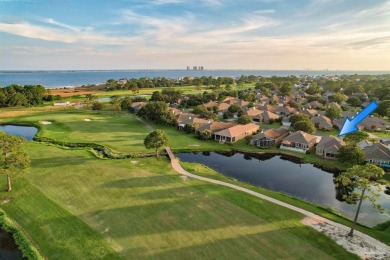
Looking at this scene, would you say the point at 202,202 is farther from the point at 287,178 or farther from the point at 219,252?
the point at 287,178

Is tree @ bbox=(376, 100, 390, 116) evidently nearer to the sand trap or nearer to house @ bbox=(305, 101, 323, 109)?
house @ bbox=(305, 101, 323, 109)

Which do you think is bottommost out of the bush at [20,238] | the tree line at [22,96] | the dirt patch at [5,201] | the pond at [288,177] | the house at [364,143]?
A: the pond at [288,177]

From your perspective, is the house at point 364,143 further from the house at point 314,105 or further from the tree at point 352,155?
the house at point 314,105

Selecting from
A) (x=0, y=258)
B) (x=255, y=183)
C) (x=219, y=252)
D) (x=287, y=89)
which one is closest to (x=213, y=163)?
(x=255, y=183)

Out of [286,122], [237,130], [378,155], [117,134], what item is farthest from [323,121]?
[117,134]

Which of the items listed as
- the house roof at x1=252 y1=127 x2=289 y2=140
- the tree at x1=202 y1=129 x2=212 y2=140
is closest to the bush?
the tree at x1=202 y1=129 x2=212 y2=140

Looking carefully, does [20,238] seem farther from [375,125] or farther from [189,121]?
[375,125]

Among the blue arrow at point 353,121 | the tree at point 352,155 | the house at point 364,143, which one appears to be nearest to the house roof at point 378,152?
the tree at point 352,155
